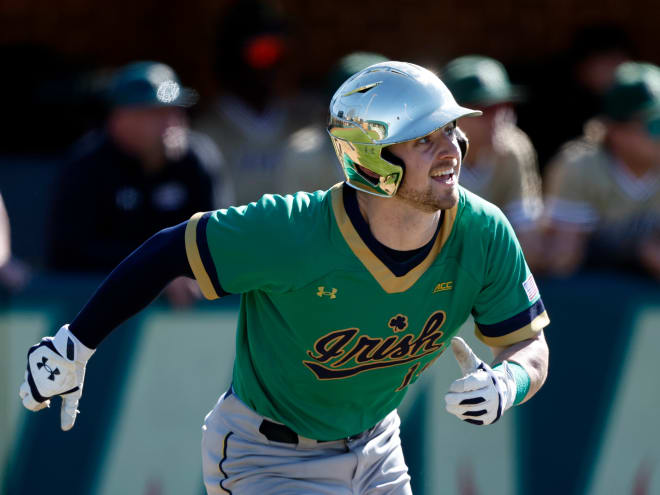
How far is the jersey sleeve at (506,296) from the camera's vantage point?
3.37 meters

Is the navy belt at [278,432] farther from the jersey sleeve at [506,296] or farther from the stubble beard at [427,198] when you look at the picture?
the stubble beard at [427,198]

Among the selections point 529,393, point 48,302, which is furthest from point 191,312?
point 529,393

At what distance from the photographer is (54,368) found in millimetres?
3262

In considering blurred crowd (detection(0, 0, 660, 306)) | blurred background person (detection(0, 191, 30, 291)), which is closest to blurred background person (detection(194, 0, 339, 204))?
blurred crowd (detection(0, 0, 660, 306))

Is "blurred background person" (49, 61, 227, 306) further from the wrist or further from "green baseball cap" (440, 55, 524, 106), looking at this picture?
the wrist

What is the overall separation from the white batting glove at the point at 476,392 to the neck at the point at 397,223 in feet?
1.15

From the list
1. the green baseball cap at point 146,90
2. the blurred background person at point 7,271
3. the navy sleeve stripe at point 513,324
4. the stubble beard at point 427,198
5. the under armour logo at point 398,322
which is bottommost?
the navy sleeve stripe at point 513,324

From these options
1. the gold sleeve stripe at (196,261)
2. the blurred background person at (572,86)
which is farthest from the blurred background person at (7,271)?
the blurred background person at (572,86)

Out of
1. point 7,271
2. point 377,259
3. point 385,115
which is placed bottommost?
point 377,259

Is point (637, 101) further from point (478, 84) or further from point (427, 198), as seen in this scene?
point (427, 198)

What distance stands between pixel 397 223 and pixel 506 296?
440mm

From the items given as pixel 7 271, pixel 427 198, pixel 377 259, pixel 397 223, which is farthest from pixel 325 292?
pixel 7 271

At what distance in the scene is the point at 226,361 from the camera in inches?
188

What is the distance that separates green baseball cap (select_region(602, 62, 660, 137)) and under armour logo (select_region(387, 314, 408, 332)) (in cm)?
224
